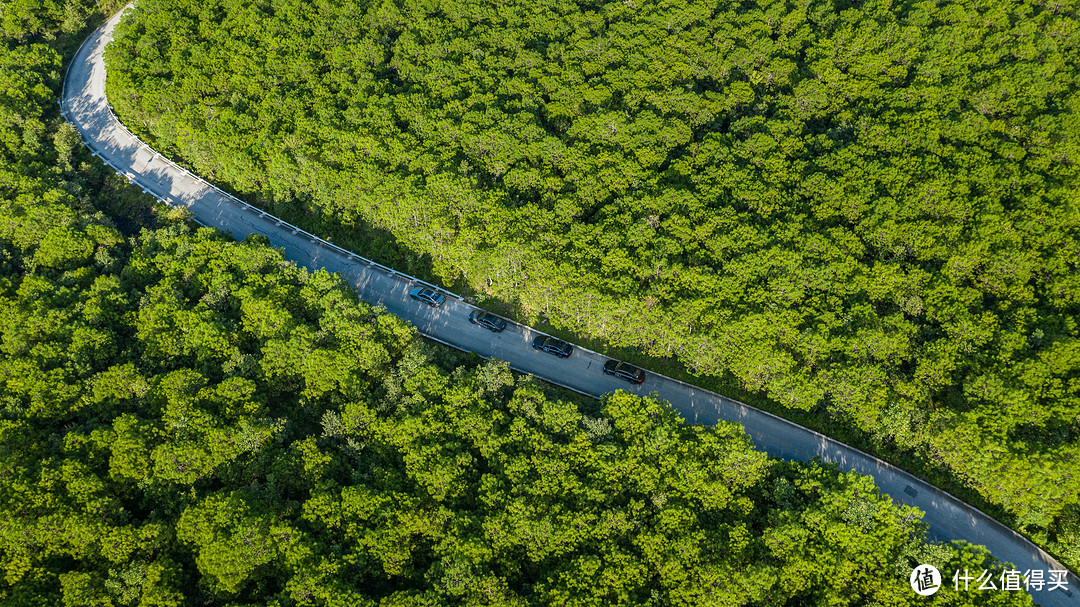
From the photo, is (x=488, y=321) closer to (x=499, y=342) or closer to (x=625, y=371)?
(x=499, y=342)

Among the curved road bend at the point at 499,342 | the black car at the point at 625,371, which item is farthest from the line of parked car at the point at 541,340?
the curved road bend at the point at 499,342

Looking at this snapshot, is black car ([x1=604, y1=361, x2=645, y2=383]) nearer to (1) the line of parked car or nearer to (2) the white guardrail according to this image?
(1) the line of parked car

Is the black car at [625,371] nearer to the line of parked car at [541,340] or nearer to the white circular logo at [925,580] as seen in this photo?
the line of parked car at [541,340]

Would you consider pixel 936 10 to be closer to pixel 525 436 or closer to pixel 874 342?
pixel 874 342

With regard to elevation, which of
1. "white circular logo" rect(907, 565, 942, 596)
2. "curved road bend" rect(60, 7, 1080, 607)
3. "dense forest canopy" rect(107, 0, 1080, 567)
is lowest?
"white circular logo" rect(907, 565, 942, 596)

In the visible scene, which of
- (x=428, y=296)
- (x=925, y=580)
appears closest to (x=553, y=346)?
(x=428, y=296)

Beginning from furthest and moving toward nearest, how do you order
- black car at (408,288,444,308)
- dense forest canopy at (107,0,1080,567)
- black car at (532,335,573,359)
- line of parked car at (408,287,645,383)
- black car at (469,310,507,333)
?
black car at (408,288,444,308)
black car at (469,310,507,333)
black car at (532,335,573,359)
line of parked car at (408,287,645,383)
dense forest canopy at (107,0,1080,567)

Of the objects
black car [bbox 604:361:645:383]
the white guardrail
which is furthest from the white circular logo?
the white guardrail
